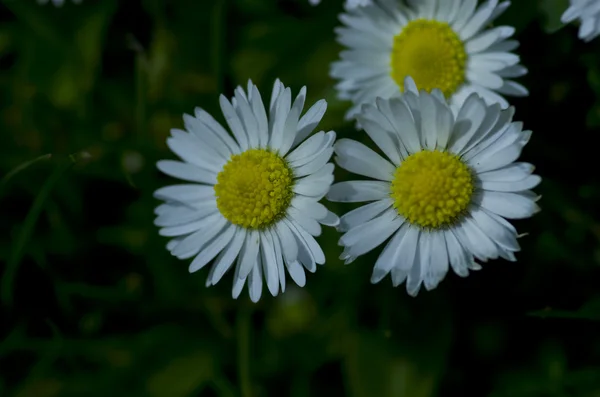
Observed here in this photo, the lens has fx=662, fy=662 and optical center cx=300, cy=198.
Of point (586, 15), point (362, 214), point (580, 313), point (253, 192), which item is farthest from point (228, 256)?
point (586, 15)

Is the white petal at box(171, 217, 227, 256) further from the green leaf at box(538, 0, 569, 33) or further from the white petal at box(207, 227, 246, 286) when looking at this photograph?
the green leaf at box(538, 0, 569, 33)

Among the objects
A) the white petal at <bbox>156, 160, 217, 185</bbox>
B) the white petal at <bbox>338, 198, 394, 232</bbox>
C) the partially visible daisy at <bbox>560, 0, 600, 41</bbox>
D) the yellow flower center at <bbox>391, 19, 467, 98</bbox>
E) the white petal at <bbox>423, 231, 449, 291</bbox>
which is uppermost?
the yellow flower center at <bbox>391, 19, 467, 98</bbox>

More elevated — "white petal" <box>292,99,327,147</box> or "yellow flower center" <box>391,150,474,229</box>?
"white petal" <box>292,99,327,147</box>

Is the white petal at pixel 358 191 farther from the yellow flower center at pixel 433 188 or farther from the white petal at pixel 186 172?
the white petal at pixel 186 172

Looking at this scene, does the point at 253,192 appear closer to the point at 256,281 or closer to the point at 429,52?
the point at 256,281

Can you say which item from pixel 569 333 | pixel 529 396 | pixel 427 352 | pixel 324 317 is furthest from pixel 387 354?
pixel 569 333

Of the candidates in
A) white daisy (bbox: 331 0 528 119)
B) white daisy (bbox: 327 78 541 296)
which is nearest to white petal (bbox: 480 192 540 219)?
white daisy (bbox: 327 78 541 296)

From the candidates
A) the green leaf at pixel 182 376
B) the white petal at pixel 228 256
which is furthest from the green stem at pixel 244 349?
the white petal at pixel 228 256
